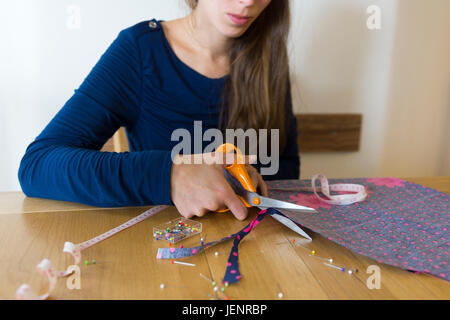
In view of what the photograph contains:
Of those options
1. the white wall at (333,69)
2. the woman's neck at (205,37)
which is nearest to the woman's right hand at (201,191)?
the woman's neck at (205,37)

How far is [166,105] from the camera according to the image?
1.14 m

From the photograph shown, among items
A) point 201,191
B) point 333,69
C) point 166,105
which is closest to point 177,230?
point 201,191

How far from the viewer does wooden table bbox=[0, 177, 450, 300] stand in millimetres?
518

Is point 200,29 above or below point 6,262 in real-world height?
above

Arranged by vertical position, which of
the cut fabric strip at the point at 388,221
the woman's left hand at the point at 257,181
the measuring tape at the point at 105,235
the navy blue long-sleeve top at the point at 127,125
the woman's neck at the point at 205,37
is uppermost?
the woman's neck at the point at 205,37

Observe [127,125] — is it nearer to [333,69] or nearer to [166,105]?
[166,105]

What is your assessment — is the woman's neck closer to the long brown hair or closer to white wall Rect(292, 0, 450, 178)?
the long brown hair

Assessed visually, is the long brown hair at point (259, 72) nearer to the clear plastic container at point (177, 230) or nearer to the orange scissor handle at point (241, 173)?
the orange scissor handle at point (241, 173)

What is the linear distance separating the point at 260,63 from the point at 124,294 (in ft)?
2.78

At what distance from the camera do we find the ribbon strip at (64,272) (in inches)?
18.9

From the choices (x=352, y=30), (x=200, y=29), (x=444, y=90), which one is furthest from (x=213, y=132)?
(x=444, y=90)

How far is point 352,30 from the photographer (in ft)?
5.05

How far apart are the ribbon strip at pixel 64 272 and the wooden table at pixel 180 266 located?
0.01 m
